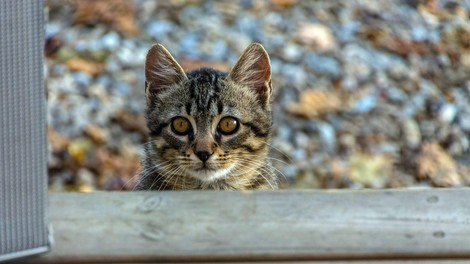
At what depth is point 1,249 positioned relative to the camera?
117 inches

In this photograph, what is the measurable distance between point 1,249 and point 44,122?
1.26 ft

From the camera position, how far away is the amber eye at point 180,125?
4.04 metres

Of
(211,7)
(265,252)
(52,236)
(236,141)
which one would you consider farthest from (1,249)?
(211,7)

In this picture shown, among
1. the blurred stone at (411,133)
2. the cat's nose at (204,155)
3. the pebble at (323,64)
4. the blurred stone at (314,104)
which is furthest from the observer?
the pebble at (323,64)

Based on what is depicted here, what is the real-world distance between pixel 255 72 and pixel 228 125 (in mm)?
319

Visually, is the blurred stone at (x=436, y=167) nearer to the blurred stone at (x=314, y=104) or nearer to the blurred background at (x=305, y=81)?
the blurred background at (x=305, y=81)

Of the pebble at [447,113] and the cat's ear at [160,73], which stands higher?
the cat's ear at [160,73]

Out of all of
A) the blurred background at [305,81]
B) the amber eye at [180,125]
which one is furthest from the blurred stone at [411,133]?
the amber eye at [180,125]

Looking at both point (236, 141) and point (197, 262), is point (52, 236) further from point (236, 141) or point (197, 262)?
point (236, 141)

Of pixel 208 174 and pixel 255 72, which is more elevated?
pixel 255 72

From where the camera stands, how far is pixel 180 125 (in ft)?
13.3

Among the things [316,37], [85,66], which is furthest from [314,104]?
[85,66]

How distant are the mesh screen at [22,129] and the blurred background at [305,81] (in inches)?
125

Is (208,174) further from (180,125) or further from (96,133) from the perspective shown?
(96,133)
